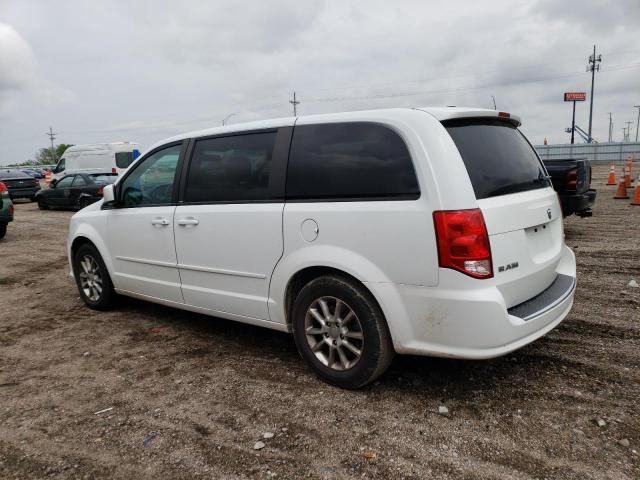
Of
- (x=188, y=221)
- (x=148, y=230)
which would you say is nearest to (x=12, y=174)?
(x=148, y=230)

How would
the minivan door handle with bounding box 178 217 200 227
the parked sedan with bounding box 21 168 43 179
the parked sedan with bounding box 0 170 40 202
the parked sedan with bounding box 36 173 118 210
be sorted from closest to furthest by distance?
1. the minivan door handle with bounding box 178 217 200 227
2. the parked sedan with bounding box 36 173 118 210
3. the parked sedan with bounding box 0 170 40 202
4. the parked sedan with bounding box 21 168 43 179

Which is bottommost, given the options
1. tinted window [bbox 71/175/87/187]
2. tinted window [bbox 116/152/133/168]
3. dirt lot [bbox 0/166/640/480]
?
dirt lot [bbox 0/166/640/480]

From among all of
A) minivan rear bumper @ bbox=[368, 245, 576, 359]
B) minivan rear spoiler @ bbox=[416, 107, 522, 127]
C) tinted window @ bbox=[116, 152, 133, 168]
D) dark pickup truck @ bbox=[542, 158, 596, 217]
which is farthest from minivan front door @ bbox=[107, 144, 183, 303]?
tinted window @ bbox=[116, 152, 133, 168]

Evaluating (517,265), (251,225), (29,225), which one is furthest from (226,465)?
(29,225)

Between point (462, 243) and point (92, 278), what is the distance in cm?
420

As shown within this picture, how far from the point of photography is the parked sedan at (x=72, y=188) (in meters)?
17.0

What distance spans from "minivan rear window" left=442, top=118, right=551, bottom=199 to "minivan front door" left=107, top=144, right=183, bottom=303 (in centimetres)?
248

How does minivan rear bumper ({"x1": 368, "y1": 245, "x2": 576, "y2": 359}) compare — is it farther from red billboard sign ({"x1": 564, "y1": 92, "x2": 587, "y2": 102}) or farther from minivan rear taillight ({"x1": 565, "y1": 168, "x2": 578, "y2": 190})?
red billboard sign ({"x1": 564, "y1": 92, "x2": 587, "y2": 102})

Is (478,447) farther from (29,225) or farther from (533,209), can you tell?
(29,225)

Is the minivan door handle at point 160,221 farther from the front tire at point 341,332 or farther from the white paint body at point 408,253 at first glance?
the front tire at point 341,332

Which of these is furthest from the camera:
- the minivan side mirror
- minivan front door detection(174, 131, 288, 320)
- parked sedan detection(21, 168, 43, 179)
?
parked sedan detection(21, 168, 43, 179)

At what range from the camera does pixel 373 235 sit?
10.0 ft

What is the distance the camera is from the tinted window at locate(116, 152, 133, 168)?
23.6 meters

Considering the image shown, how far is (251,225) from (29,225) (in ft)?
40.7
